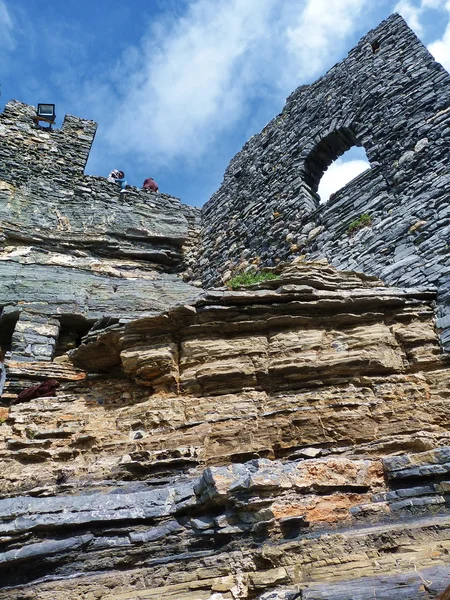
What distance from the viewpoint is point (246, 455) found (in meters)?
4.58

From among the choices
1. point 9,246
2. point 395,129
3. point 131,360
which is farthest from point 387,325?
point 9,246

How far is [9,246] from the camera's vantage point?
9945mm

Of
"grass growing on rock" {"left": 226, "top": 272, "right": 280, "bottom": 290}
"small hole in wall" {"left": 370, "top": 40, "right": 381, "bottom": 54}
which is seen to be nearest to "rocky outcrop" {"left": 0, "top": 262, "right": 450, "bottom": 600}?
"grass growing on rock" {"left": 226, "top": 272, "right": 280, "bottom": 290}

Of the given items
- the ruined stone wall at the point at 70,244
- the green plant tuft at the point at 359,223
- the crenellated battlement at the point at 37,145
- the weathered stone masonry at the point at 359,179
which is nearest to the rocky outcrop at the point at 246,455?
the weathered stone masonry at the point at 359,179

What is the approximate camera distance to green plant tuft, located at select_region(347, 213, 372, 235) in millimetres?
8317

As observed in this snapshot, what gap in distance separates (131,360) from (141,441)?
110cm

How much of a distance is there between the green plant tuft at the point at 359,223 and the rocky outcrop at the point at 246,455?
2113mm

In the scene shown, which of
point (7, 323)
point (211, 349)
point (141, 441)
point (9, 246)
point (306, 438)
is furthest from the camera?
point (9, 246)

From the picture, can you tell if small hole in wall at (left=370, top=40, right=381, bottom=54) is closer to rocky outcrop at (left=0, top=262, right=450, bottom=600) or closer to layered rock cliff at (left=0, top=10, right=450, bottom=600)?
layered rock cliff at (left=0, top=10, right=450, bottom=600)

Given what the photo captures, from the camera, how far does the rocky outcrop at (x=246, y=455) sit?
A: 3367mm

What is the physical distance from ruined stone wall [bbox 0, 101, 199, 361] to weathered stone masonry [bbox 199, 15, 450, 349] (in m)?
1.39

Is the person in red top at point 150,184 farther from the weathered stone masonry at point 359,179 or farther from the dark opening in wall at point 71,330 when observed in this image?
the dark opening in wall at point 71,330

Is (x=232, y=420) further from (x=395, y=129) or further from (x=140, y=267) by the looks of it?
(x=395, y=129)

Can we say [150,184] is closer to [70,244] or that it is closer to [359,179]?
[70,244]
